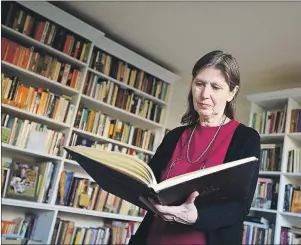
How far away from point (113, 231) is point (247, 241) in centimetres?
101

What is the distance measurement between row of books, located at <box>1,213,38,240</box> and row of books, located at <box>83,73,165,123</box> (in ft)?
3.24

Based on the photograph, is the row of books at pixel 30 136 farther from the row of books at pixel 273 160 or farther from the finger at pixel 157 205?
the finger at pixel 157 205

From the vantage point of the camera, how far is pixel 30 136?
7.60 feet

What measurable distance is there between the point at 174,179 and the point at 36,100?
2.04 metres

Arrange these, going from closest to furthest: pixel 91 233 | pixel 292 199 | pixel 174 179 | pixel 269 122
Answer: pixel 174 179 < pixel 269 122 < pixel 292 199 < pixel 91 233

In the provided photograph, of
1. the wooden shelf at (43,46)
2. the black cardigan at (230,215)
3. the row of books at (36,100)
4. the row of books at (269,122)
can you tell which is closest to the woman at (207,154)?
the black cardigan at (230,215)

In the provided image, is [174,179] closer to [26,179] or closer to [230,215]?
[230,215]

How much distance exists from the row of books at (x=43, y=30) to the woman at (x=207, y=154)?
194 centimetres

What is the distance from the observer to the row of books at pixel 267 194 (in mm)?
2387

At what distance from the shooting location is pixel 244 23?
2.18 metres

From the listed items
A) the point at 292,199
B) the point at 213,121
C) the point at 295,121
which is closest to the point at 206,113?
the point at 213,121

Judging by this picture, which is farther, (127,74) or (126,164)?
(127,74)

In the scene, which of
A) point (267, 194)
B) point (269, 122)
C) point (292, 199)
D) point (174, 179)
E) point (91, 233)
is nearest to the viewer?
point (174, 179)

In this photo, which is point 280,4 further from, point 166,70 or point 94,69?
point 94,69
